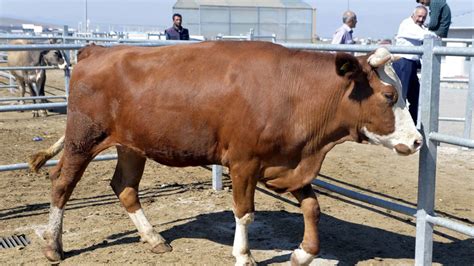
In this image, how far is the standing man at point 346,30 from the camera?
9477 millimetres

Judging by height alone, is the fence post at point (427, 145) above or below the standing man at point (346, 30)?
below

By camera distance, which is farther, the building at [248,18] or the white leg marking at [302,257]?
the building at [248,18]

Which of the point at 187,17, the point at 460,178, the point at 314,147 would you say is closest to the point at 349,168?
the point at 460,178

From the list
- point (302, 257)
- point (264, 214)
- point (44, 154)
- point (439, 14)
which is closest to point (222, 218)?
point (264, 214)

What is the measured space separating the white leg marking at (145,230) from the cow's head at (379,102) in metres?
1.90

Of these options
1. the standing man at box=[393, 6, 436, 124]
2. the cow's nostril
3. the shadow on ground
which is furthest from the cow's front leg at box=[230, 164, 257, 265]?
the standing man at box=[393, 6, 436, 124]

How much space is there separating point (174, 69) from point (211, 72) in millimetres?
304

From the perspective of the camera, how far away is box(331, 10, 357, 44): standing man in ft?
31.1

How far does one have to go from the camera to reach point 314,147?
4.27 m

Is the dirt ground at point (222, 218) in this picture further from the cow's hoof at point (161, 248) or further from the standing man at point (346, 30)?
the standing man at point (346, 30)

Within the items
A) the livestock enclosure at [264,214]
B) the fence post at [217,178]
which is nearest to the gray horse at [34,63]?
the livestock enclosure at [264,214]

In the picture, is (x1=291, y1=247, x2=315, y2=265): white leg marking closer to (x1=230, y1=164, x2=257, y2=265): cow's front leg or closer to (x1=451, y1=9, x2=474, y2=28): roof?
(x1=230, y1=164, x2=257, y2=265): cow's front leg

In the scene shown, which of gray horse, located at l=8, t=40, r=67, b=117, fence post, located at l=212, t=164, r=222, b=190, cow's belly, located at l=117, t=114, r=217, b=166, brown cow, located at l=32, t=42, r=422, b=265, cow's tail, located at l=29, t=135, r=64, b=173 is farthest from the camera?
gray horse, located at l=8, t=40, r=67, b=117

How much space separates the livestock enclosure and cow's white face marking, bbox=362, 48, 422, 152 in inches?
5.5
